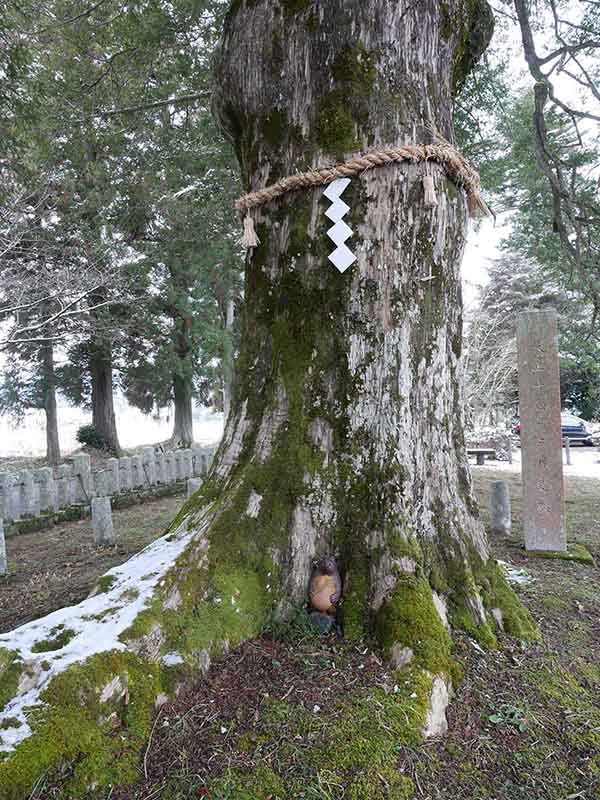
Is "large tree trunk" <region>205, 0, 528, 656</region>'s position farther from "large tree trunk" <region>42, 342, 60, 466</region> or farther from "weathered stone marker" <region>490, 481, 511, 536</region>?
"large tree trunk" <region>42, 342, 60, 466</region>

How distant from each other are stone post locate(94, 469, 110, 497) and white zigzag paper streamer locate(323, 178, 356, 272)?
6.61 meters

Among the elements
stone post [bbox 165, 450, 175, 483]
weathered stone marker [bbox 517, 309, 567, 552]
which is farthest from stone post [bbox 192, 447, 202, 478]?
weathered stone marker [bbox 517, 309, 567, 552]

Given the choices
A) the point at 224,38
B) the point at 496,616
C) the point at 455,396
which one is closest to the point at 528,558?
the point at 496,616

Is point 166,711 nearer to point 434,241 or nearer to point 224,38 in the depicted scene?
point 434,241

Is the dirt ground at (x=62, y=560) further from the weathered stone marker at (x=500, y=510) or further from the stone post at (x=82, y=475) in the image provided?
the weathered stone marker at (x=500, y=510)

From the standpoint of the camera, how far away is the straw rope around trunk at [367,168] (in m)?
2.41

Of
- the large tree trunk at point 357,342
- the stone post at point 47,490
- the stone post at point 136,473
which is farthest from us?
the stone post at point 136,473

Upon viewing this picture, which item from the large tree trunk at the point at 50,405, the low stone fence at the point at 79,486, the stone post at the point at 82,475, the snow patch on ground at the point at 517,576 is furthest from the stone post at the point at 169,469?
the large tree trunk at the point at 50,405

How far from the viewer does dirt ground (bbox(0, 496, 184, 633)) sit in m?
3.49

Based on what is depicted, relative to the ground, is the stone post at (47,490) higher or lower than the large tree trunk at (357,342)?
lower

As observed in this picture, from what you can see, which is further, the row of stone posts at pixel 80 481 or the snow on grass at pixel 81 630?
the row of stone posts at pixel 80 481

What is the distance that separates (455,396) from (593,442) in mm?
18881

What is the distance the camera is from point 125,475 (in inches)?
332

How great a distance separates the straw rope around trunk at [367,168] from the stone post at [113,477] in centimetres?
638
